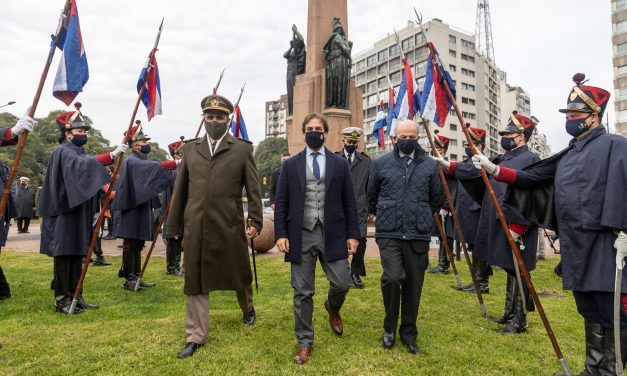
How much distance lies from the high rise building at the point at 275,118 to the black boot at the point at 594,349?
117377 mm

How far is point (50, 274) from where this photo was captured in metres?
8.42

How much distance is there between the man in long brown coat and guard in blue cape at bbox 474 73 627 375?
2.88 m

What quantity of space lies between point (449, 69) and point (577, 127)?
2924 inches

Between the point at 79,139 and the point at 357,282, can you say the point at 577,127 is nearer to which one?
the point at 357,282

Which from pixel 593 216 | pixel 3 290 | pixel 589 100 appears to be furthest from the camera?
pixel 3 290

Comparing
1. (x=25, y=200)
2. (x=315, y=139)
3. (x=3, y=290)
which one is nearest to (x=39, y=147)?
(x=25, y=200)

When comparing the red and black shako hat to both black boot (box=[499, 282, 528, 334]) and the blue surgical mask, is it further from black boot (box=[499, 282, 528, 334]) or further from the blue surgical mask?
black boot (box=[499, 282, 528, 334])

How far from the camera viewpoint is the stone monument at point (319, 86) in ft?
47.5

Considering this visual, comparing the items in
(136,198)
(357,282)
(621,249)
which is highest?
(136,198)

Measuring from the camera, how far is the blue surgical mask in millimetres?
3739

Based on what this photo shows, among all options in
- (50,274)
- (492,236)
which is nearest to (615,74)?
(492,236)

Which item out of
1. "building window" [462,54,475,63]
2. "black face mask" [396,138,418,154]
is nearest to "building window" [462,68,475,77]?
"building window" [462,54,475,63]

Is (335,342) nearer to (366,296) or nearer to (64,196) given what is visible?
(366,296)

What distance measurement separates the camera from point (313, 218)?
4.28 meters
